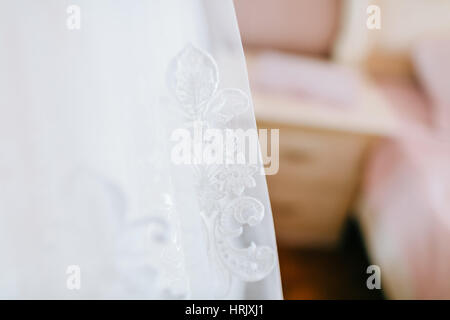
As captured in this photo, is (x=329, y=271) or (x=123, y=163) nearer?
(x=123, y=163)

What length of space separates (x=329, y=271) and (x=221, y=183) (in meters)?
1.04

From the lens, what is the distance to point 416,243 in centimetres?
97

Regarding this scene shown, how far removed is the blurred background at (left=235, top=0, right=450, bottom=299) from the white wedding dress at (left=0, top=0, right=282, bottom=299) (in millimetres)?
680

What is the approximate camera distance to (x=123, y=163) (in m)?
0.56

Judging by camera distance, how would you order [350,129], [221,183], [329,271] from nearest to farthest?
1. [221,183]
2. [350,129]
3. [329,271]

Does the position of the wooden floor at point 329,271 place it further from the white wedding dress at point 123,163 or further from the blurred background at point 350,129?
the white wedding dress at point 123,163

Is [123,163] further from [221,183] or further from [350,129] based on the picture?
[350,129]

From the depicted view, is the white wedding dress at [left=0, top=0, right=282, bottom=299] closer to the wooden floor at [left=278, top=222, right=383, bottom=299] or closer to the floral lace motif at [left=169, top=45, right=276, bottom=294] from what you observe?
the floral lace motif at [left=169, top=45, right=276, bottom=294]

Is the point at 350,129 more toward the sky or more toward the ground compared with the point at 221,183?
more toward the sky

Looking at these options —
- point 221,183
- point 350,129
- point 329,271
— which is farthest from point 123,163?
point 329,271

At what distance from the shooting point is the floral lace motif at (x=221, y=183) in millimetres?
467

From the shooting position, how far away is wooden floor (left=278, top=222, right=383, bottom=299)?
4.27 ft

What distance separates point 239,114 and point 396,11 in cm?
120

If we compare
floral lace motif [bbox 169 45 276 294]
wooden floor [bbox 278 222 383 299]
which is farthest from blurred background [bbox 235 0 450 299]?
floral lace motif [bbox 169 45 276 294]
